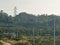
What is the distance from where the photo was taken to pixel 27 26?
652 cm

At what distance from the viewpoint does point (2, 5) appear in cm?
676

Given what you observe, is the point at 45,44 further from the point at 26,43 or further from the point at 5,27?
the point at 5,27

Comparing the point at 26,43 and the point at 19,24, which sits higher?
the point at 19,24

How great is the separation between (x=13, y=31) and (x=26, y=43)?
796mm

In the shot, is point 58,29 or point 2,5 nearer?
point 58,29

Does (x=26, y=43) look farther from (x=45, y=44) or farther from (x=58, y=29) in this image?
(x=58, y=29)

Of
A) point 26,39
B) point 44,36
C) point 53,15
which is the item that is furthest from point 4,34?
point 53,15

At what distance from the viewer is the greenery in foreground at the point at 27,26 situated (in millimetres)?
6289

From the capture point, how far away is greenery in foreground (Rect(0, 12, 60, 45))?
248 inches

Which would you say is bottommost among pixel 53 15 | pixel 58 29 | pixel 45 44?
pixel 45 44

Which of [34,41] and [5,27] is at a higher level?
[5,27]

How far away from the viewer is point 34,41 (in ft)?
20.5

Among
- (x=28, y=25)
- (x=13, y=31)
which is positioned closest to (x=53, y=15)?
(x=28, y=25)

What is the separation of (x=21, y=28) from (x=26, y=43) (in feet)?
2.36
